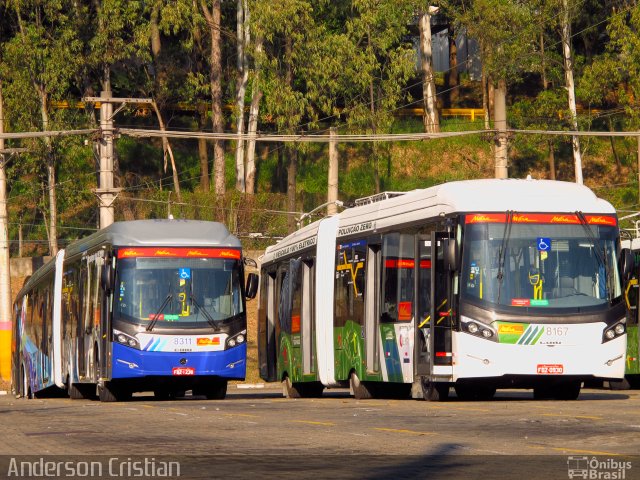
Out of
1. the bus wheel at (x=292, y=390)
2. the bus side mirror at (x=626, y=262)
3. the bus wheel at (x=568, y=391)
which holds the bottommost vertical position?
the bus wheel at (x=292, y=390)

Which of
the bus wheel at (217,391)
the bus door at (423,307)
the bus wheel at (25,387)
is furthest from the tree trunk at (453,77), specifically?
the bus door at (423,307)

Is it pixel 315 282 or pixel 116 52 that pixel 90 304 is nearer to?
pixel 315 282

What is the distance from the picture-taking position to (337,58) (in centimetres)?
6094

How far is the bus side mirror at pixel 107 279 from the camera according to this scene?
26.5 meters

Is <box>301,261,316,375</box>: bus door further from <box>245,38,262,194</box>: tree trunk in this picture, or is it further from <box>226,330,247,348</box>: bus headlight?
<box>245,38,262,194</box>: tree trunk

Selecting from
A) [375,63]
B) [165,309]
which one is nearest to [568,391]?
[165,309]

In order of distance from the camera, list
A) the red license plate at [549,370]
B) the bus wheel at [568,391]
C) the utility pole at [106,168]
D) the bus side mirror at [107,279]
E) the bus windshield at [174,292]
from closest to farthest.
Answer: the red license plate at [549,370]
the bus wheel at [568,391]
the bus windshield at [174,292]
the bus side mirror at [107,279]
the utility pole at [106,168]

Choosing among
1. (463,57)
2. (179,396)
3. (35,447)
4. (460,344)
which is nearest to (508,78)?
(463,57)

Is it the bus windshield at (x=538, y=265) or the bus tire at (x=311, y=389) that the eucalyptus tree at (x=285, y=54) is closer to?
the bus tire at (x=311, y=389)

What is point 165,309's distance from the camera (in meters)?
26.4

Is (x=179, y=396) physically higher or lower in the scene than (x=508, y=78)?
lower

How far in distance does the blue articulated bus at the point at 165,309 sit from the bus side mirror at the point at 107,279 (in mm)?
17

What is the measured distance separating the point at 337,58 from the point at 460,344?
40427 millimetres

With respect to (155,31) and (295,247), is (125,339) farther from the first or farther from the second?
(155,31)
